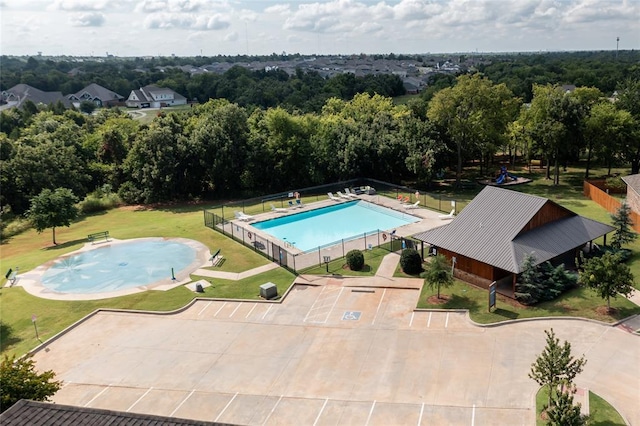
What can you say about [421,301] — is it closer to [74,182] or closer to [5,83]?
[74,182]

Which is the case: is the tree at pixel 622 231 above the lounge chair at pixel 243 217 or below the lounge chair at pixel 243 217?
above

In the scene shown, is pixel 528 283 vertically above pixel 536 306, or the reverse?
pixel 528 283

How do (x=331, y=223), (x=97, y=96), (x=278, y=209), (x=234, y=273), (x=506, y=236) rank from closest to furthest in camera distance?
(x=506, y=236) < (x=234, y=273) < (x=331, y=223) < (x=278, y=209) < (x=97, y=96)

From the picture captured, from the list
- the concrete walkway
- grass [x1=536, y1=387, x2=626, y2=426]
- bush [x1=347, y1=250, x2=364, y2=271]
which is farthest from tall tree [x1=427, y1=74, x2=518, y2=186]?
grass [x1=536, y1=387, x2=626, y2=426]

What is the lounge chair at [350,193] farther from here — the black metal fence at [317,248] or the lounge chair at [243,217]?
the lounge chair at [243,217]

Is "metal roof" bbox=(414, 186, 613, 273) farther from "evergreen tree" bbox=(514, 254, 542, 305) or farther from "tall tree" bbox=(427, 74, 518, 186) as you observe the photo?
"tall tree" bbox=(427, 74, 518, 186)

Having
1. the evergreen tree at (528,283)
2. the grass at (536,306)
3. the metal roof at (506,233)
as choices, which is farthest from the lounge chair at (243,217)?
the evergreen tree at (528,283)

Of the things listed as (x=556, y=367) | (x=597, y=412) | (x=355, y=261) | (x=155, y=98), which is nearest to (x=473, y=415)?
(x=556, y=367)

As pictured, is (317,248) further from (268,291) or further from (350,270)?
(268,291)
